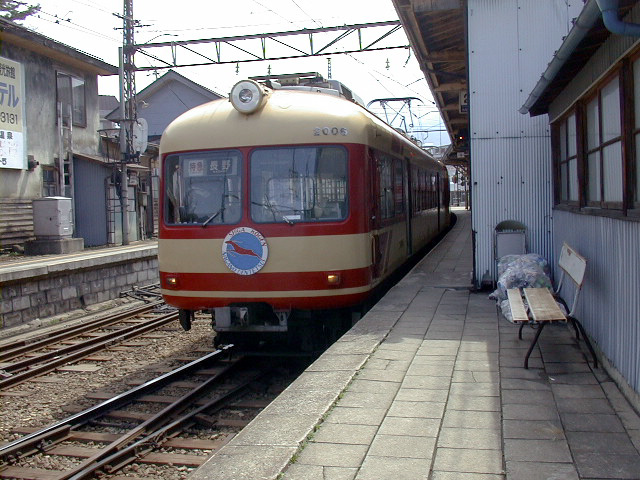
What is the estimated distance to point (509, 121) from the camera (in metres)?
9.07

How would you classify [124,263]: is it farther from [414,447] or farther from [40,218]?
[414,447]

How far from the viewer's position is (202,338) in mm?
9828

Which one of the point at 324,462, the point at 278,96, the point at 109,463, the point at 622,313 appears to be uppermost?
the point at 278,96

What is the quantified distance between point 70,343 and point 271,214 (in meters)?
4.57

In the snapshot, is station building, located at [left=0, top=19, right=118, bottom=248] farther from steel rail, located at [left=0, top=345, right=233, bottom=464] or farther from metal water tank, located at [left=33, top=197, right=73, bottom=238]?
steel rail, located at [left=0, top=345, right=233, bottom=464]

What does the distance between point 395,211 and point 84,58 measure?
14.7m

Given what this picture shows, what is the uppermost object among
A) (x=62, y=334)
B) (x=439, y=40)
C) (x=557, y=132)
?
(x=439, y=40)

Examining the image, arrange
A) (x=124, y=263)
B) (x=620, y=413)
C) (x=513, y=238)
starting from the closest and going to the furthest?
(x=620, y=413), (x=513, y=238), (x=124, y=263)

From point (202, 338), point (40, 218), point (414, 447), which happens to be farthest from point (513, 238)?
point (40, 218)

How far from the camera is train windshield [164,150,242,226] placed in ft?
23.3

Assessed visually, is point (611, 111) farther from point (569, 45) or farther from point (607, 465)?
point (607, 465)

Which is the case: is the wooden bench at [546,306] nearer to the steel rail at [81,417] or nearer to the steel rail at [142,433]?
the steel rail at [142,433]

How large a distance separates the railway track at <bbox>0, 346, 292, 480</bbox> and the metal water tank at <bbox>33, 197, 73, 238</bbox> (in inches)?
415

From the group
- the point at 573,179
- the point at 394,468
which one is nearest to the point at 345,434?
the point at 394,468
